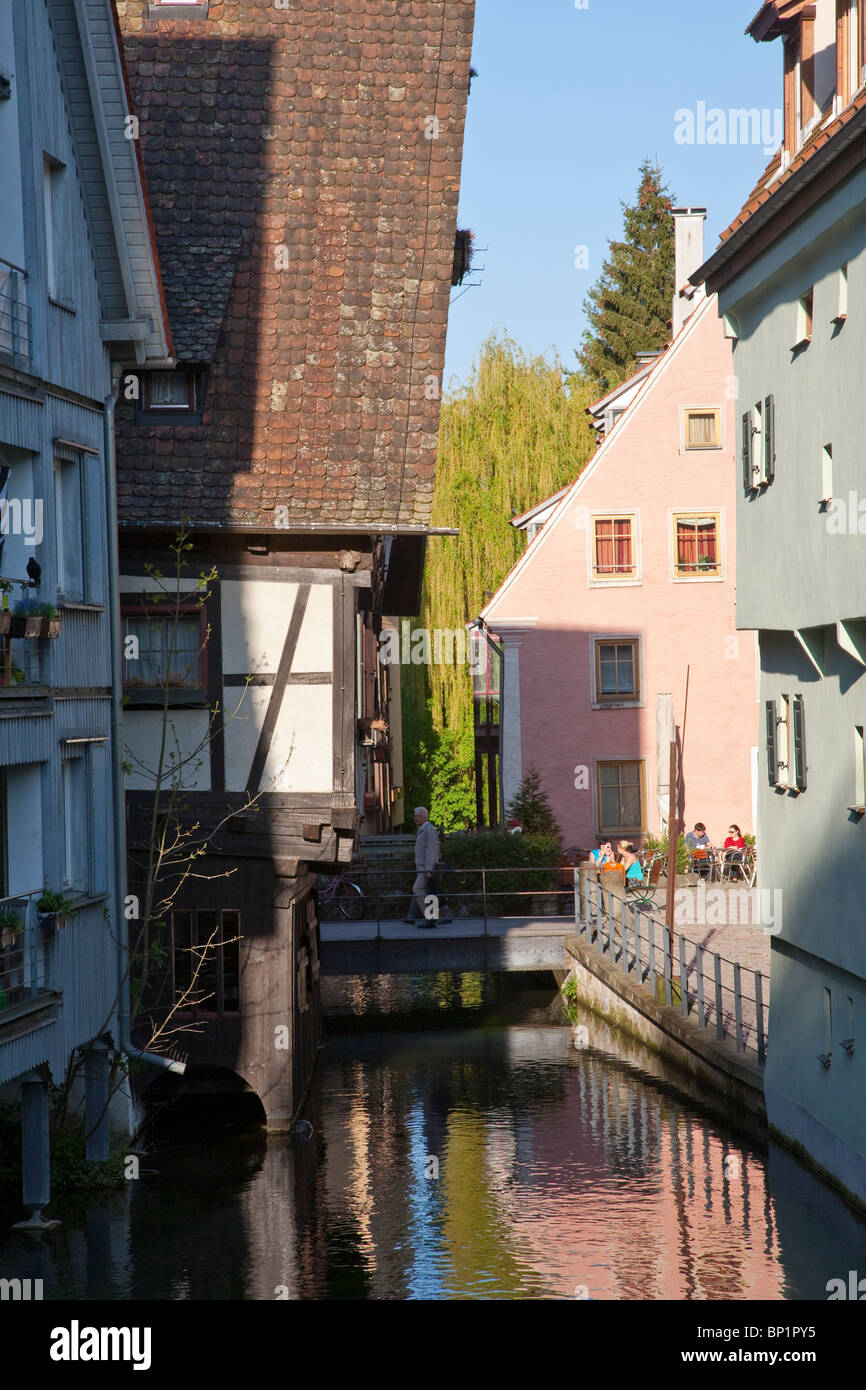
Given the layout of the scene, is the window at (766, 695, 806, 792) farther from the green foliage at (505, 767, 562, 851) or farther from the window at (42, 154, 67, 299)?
the green foliage at (505, 767, 562, 851)

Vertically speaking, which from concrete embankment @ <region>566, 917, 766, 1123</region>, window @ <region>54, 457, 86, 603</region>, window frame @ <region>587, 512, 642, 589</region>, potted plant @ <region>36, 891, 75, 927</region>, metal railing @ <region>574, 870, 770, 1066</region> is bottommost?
concrete embankment @ <region>566, 917, 766, 1123</region>

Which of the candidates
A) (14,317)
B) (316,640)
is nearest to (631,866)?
(316,640)

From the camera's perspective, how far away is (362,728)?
18984 mm

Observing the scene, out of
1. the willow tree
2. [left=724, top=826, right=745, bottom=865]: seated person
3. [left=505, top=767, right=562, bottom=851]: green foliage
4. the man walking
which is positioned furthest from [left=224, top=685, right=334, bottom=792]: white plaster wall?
the willow tree

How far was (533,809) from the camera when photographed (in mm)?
35281

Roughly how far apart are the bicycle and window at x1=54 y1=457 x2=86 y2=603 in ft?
Result: 47.6

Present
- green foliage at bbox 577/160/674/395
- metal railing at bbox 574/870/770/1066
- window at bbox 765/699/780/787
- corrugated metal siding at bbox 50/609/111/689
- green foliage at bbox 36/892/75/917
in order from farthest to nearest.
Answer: green foliage at bbox 577/160/674/395 → metal railing at bbox 574/870/770/1066 → window at bbox 765/699/780/787 → corrugated metal siding at bbox 50/609/111/689 → green foliage at bbox 36/892/75/917

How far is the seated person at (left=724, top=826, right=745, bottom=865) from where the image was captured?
3388cm

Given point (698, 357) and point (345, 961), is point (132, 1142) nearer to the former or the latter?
point (345, 961)

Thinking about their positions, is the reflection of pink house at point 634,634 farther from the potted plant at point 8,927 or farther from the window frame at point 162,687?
the potted plant at point 8,927

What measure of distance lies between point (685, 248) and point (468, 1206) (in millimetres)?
31974

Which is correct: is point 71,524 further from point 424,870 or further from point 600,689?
point 600,689

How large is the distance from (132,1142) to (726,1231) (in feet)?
19.3
